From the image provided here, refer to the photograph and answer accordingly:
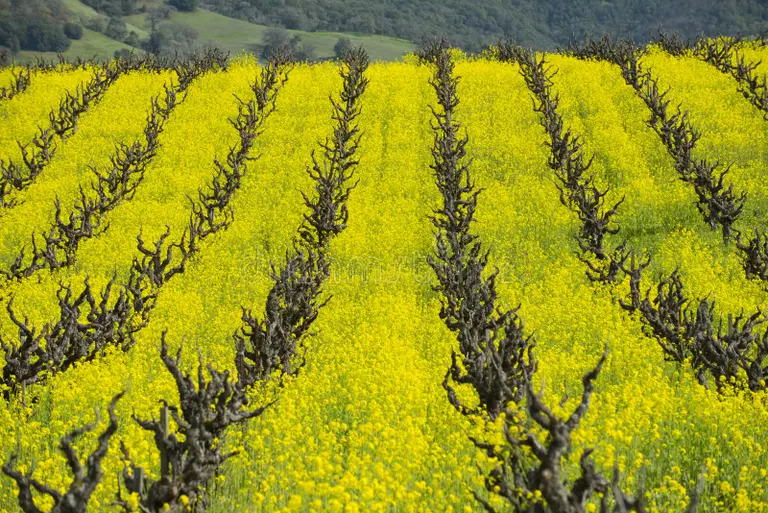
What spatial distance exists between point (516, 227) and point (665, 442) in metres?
9.96

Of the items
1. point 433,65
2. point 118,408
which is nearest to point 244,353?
point 118,408

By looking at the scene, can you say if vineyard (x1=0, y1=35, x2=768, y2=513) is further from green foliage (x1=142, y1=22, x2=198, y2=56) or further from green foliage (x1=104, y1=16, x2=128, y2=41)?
green foliage (x1=104, y1=16, x2=128, y2=41)

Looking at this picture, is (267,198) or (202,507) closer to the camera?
(202,507)

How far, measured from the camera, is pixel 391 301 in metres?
13.2

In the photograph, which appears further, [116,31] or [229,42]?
[229,42]

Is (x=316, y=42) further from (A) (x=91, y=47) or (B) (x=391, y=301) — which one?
(B) (x=391, y=301)

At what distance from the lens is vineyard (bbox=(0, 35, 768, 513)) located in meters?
6.81

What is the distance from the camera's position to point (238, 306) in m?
13.6

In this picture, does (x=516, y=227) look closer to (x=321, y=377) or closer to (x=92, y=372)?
(x=321, y=377)

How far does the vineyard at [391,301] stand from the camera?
268 inches

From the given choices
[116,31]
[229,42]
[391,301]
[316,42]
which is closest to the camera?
[391,301]

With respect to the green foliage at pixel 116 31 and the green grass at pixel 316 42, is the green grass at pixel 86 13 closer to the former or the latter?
the green foliage at pixel 116 31

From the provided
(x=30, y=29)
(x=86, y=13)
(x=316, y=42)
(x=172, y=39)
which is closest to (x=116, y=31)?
(x=86, y=13)

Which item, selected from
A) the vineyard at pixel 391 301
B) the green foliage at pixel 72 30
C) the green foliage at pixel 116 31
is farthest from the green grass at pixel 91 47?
the vineyard at pixel 391 301
